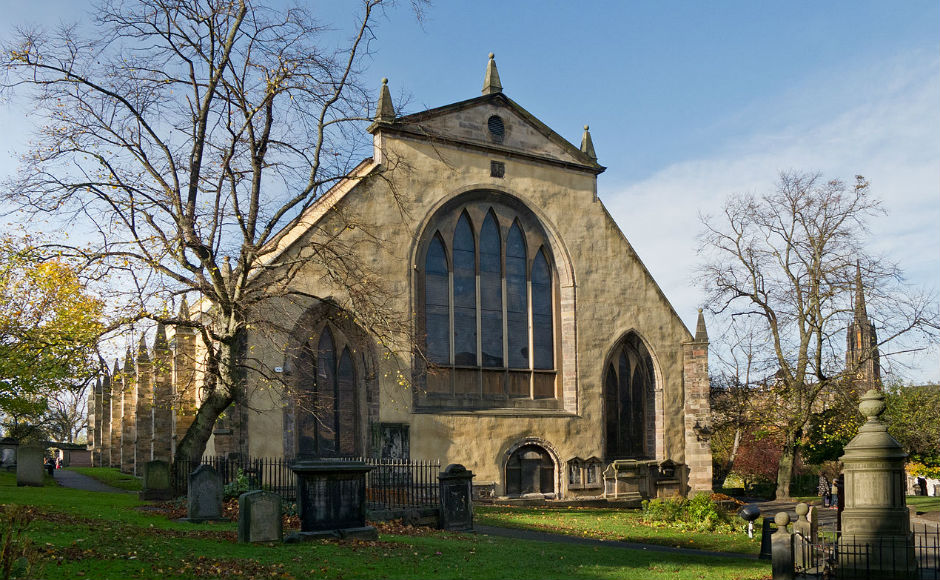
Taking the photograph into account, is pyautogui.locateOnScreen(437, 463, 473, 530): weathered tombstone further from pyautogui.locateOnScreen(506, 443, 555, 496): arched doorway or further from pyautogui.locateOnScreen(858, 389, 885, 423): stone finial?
pyautogui.locateOnScreen(506, 443, 555, 496): arched doorway

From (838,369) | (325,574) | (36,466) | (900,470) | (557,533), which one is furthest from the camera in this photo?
(838,369)

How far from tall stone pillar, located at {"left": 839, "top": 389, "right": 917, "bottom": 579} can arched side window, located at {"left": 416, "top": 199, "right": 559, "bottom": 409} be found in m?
12.9

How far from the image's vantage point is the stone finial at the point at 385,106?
24125 mm

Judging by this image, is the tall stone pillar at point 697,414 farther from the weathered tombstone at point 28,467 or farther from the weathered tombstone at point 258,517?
the weathered tombstone at point 28,467

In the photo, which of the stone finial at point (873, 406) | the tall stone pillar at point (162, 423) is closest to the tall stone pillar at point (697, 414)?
the stone finial at point (873, 406)

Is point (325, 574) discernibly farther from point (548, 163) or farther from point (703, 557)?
point (548, 163)

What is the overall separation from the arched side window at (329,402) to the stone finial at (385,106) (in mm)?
6247

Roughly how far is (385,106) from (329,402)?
8568 millimetres

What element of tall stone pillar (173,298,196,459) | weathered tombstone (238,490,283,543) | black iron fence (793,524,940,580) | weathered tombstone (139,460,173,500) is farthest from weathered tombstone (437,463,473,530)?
tall stone pillar (173,298,196,459)

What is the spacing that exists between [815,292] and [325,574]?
2738 cm

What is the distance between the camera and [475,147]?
25812 mm

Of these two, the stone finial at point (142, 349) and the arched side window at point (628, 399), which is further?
the arched side window at point (628, 399)

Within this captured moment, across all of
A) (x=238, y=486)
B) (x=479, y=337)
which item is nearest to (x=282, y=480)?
(x=238, y=486)

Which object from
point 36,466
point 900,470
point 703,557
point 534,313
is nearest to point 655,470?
point 534,313
